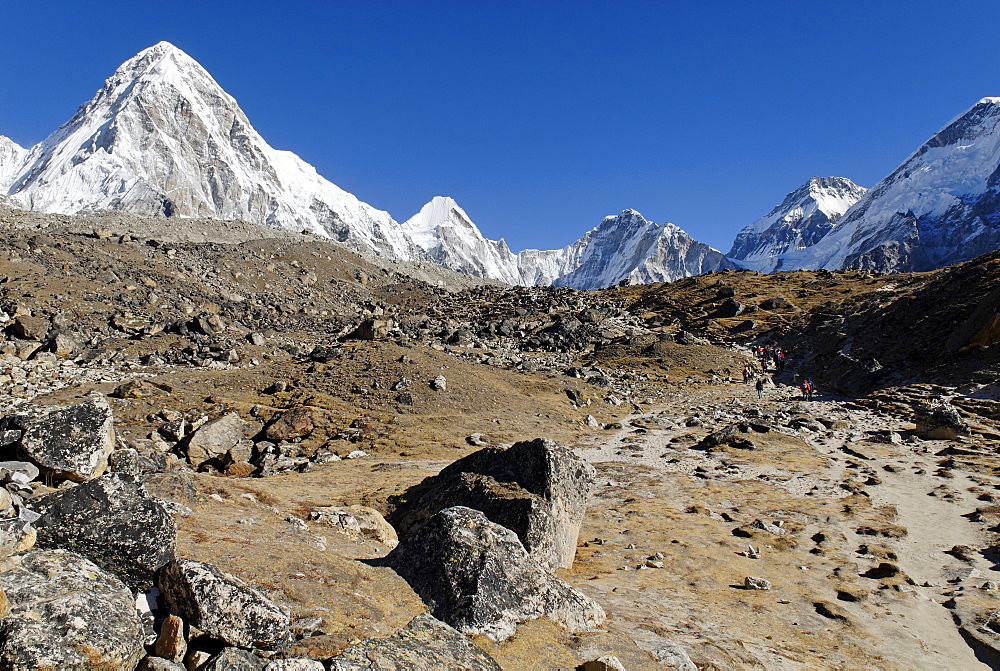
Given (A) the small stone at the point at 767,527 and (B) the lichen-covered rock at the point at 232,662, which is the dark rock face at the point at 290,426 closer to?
(A) the small stone at the point at 767,527

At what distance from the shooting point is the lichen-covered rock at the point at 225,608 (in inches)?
181

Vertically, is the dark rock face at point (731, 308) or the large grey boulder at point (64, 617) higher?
the dark rock face at point (731, 308)

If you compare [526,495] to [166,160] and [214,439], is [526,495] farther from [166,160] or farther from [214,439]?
[166,160]

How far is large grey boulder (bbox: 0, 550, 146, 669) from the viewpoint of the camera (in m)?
3.52

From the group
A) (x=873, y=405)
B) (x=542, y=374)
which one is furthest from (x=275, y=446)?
(x=873, y=405)

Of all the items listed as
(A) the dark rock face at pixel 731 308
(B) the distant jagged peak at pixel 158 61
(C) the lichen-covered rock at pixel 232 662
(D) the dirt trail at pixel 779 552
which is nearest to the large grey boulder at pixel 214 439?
(D) the dirt trail at pixel 779 552

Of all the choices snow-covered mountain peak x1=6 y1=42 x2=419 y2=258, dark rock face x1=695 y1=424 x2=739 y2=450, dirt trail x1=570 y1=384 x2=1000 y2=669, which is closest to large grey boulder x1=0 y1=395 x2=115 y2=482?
dirt trail x1=570 y1=384 x2=1000 y2=669

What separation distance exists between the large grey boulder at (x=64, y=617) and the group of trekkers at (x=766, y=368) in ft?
118

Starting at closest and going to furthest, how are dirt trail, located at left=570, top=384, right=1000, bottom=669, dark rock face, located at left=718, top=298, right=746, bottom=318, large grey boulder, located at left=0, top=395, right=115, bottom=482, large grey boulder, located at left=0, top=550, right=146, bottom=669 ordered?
large grey boulder, located at left=0, top=550, right=146, bottom=669
large grey boulder, located at left=0, top=395, right=115, bottom=482
dirt trail, located at left=570, top=384, right=1000, bottom=669
dark rock face, located at left=718, top=298, right=746, bottom=318

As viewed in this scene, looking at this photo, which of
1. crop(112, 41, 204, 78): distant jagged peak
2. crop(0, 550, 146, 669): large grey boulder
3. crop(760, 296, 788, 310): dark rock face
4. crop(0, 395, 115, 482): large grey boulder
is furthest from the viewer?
crop(112, 41, 204, 78): distant jagged peak

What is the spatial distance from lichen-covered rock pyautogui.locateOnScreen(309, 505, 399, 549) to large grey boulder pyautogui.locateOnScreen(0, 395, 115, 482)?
3607 millimetres

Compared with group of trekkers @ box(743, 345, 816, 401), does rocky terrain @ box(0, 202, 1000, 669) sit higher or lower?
lower

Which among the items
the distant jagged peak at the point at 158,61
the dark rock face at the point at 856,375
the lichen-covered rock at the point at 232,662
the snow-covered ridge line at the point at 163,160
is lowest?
the lichen-covered rock at the point at 232,662

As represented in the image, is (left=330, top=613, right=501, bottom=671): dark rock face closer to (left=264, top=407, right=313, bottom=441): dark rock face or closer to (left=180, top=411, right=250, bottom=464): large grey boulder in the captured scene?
(left=180, top=411, right=250, bottom=464): large grey boulder
